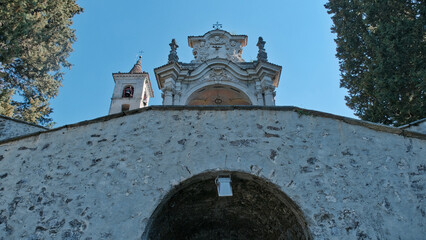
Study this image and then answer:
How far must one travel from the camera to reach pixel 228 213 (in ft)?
20.2

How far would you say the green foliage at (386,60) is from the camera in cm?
1093

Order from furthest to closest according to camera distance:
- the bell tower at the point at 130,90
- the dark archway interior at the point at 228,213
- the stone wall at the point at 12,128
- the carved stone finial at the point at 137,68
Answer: the carved stone finial at the point at 137,68
the bell tower at the point at 130,90
the stone wall at the point at 12,128
the dark archway interior at the point at 228,213

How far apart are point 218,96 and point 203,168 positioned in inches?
318

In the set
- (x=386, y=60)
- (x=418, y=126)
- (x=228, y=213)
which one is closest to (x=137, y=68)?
(x=386, y=60)

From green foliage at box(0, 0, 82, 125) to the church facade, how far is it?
31.6ft

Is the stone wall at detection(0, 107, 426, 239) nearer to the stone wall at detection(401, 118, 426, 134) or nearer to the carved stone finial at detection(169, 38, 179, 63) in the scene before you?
the stone wall at detection(401, 118, 426, 134)

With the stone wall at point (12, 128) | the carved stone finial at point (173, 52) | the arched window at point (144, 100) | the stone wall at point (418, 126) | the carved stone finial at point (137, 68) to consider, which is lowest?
the stone wall at point (418, 126)

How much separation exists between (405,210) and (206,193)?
9.08ft

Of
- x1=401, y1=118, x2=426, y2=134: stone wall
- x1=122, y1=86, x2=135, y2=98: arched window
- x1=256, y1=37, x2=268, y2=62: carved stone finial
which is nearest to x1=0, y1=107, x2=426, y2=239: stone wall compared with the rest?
x1=401, y1=118, x2=426, y2=134: stone wall

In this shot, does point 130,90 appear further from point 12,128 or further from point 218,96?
point 12,128

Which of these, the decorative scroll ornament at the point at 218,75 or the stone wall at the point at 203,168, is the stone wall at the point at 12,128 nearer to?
the stone wall at the point at 203,168

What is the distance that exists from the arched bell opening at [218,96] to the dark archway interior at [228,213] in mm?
6772

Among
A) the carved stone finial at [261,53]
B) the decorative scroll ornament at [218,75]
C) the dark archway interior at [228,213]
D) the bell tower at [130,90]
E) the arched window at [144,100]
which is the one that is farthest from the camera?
the arched window at [144,100]

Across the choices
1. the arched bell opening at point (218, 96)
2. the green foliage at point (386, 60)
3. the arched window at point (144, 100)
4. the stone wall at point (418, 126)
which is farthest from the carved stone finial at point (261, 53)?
the arched window at point (144, 100)
